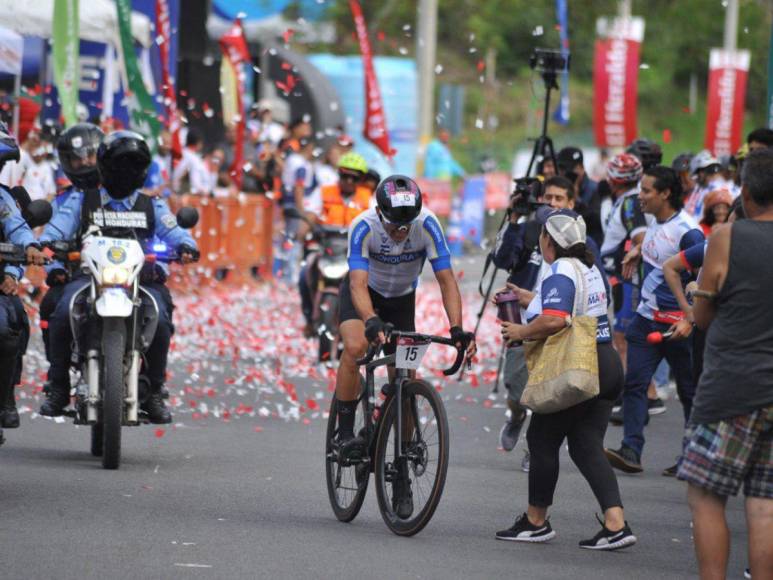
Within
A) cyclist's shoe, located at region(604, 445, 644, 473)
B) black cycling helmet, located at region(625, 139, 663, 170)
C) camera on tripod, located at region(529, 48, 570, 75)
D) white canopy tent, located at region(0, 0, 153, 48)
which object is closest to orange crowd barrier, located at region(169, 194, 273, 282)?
white canopy tent, located at region(0, 0, 153, 48)

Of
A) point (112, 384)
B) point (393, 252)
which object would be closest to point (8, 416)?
point (112, 384)

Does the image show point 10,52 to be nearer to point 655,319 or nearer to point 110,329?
point 110,329

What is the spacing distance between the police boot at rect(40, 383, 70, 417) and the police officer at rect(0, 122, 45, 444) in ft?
2.51

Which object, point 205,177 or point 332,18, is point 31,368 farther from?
point 332,18

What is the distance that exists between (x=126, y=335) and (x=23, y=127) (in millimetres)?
8854

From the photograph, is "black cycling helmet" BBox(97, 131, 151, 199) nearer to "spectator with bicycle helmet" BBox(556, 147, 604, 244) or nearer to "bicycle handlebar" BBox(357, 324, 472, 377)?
"bicycle handlebar" BBox(357, 324, 472, 377)

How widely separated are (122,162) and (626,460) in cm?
359

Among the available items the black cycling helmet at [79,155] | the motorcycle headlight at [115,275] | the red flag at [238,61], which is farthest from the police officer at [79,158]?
Answer: the red flag at [238,61]

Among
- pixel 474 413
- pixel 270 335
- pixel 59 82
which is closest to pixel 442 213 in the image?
pixel 270 335

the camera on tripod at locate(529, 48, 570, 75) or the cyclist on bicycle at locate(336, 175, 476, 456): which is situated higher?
the camera on tripod at locate(529, 48, 570, 75)

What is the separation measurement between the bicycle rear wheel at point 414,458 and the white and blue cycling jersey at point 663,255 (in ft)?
9.48

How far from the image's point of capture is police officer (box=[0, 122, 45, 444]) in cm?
912

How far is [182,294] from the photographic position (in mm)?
22109

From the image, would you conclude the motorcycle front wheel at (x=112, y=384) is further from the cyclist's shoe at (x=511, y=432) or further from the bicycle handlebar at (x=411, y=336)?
the cyclist's shoe at (x=511, y=432)
